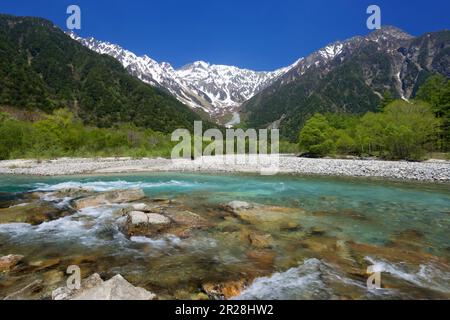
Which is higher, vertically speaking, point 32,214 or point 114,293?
point 114,293

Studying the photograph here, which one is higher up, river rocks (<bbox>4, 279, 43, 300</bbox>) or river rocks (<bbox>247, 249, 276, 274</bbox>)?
river rocks (<bbox>4, 279, 43, 300</bbox>)

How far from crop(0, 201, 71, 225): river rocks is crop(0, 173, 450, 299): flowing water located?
0.60 m

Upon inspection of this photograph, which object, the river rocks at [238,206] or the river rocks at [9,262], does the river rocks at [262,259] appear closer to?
the river rocks at [238,206]

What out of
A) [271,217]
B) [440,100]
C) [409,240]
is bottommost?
[409,240]

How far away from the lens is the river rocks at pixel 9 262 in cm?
782

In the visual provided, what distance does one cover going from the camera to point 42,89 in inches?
5812

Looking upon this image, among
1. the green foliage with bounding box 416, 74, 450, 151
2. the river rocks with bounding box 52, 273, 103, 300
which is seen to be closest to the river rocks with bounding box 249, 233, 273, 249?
the river rocks with bounding box 52, 273, 103, 300

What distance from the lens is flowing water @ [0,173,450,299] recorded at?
696cm

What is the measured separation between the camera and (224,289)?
264 inches

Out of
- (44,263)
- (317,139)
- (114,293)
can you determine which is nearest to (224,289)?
(114,293)

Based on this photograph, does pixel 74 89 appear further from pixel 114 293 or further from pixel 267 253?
pixel 114 293

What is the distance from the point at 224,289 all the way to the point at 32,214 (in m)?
11.3

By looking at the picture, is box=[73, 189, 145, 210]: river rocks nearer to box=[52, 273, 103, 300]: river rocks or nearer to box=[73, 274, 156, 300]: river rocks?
box=[52, 273, 103, 300]: river rocks
